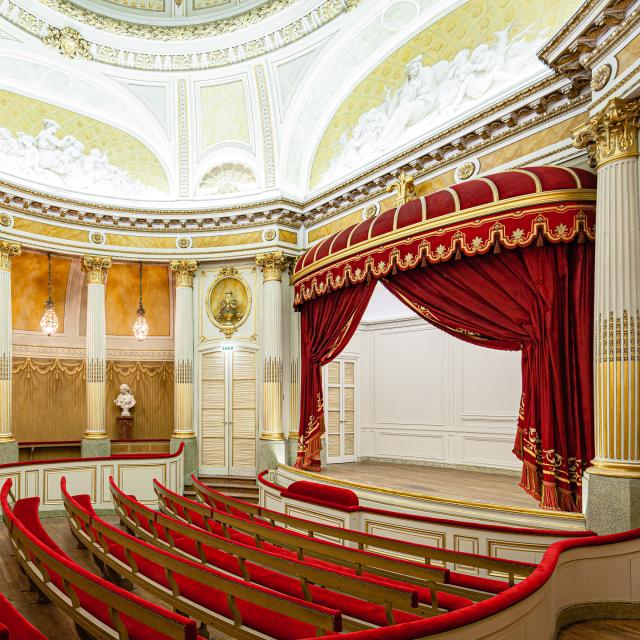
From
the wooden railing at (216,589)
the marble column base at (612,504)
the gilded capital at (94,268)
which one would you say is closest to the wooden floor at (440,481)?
the marble column base at (612,504)

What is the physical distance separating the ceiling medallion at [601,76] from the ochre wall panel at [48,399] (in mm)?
11234

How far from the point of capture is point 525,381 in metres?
6.14

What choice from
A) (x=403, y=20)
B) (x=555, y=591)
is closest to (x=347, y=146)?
(x=403, y=20)

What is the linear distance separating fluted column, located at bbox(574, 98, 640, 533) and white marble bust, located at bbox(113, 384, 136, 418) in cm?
1000

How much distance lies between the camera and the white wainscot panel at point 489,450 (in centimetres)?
935

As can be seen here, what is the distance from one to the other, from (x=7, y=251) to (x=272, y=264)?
15.7 ft

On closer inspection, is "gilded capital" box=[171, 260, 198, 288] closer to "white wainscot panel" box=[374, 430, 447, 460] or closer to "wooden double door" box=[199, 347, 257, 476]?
"wooden double door" box=[199, 347, 257, 476]

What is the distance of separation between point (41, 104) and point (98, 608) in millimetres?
10476

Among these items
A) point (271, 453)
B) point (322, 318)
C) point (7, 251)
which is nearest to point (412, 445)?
point (271, 453)

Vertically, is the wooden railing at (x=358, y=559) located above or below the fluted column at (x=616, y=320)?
below

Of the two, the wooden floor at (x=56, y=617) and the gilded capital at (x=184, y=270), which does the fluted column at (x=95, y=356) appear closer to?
the gilded capital at (x=184, y=270)

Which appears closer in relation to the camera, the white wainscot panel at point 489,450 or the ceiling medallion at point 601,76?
the ceiling medallion at point 601,76

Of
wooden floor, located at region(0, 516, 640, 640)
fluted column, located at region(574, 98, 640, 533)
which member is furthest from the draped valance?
wooden floor, located at region(0, 516, 640, 640)

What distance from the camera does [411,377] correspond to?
36.6 ft
